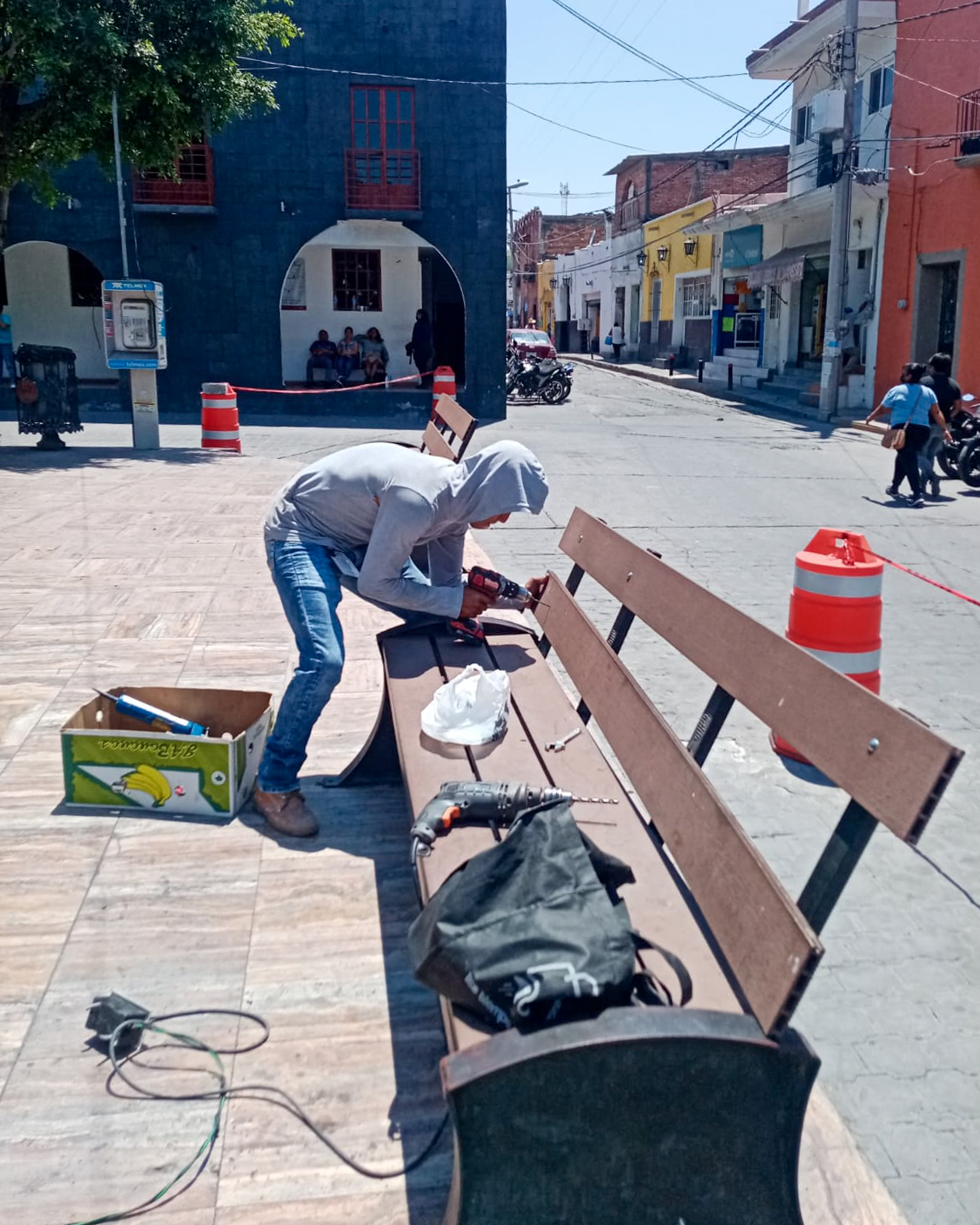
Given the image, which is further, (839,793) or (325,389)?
(325,389)

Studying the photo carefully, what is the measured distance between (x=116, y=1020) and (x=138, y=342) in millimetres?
15358

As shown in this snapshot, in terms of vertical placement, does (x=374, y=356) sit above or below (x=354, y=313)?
below

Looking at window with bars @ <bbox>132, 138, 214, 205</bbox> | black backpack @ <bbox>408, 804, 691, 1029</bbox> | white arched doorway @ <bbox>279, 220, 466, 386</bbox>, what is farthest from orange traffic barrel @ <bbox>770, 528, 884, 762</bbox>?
white arched doorway @ <bbox>279, 220, 466, 386</bbox>

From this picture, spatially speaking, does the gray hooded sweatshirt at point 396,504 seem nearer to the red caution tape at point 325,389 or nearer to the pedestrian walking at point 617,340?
the red caution tape at point 325,389

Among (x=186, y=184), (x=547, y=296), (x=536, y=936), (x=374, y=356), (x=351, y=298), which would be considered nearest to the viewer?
(x=536, y=936)

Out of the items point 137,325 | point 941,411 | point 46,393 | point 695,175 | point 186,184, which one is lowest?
point 941,411

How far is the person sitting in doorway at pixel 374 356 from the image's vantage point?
25234mm

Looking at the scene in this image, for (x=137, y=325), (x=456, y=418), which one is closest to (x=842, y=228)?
(x=137, y=325)

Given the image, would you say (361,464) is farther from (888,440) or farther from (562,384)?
(562,384)

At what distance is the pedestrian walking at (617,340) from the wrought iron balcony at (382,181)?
29.8 m

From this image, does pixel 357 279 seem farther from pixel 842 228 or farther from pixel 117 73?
pixel 117 73

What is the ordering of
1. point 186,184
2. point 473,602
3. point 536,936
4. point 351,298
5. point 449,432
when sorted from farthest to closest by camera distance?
point 351,298 < point 186,184 < point 449,432 < point 473,602 < point 536,936

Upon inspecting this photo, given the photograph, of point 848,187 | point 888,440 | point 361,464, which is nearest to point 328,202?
point 848,187

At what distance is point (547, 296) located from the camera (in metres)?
74.1
